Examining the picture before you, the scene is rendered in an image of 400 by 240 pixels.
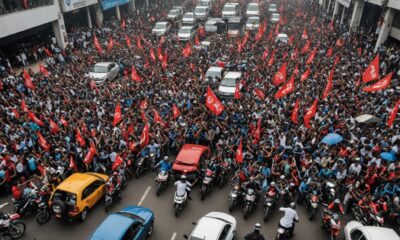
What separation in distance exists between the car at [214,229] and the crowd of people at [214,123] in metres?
2.42

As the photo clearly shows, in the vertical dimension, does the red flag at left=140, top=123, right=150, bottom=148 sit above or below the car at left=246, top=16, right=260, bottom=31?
above

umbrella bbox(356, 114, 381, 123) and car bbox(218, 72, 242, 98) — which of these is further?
car bbox(218, 72, 242, 98)

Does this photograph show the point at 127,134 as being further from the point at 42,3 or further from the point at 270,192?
the point at 42,3

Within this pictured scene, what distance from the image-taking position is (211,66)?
22562 millimetres

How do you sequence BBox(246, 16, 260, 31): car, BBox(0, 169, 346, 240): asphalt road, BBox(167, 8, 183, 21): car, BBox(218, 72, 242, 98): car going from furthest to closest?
BBox(167, 8, 183, 21): car, BBox(246, 16, 260, 31): car, BBox(218, 72, 242, 98): car, BBox(0, 169, 346, 240): asphalt road

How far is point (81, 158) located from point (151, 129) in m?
3.02

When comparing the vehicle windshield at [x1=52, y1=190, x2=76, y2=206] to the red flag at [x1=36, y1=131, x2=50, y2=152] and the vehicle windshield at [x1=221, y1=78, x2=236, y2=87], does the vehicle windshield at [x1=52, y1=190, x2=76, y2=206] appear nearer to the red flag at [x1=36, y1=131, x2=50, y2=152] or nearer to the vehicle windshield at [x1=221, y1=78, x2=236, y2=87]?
the red flag at [x1=36, y1=131, x2=50, y2=152]

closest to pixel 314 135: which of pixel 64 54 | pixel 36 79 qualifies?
pixel 36 79

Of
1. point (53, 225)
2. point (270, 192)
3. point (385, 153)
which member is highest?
point (385, 153)

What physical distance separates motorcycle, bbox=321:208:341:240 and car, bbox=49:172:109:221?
7422 mm

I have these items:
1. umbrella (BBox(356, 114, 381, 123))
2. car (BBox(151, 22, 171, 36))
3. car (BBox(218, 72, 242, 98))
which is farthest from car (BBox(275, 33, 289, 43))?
umbrella (BBox(356, 114, 381, 123))

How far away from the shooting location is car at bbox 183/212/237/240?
326 inches

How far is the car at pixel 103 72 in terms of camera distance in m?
20.6

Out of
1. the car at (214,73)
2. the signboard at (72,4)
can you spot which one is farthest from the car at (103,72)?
the signboard at (72,4)
